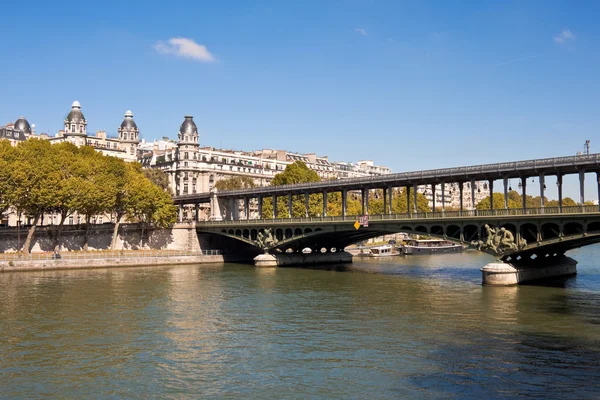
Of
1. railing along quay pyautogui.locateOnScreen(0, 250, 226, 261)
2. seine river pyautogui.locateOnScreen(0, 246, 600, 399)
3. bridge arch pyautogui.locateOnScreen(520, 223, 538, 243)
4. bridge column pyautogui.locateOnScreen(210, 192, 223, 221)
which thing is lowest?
seine river pyautogui.locateOnScreen(0, 246, 600, 399)

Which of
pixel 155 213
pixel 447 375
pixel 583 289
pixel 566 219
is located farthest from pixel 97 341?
pixel 155 213

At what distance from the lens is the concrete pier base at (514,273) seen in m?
61.2

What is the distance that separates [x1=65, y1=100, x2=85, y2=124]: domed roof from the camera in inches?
6097

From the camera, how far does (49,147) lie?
90.7m

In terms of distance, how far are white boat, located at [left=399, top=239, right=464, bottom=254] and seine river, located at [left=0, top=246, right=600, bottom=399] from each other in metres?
67.1

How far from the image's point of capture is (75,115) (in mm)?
155375

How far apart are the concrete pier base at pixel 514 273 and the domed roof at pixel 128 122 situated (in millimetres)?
125854

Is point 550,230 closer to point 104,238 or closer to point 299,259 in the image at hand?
point 299,259

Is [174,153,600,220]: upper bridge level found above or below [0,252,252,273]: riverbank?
above

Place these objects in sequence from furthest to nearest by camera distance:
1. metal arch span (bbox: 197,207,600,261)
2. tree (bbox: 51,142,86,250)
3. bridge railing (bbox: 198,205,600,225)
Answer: tree (bbox: 51,142,86,250) → metal arch span (bbox: 197,207,600,261) → bridge railing (bbox: 198,205,600,225)

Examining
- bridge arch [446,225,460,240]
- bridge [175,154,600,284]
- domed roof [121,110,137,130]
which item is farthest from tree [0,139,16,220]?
domed roof [121,110,137,130]

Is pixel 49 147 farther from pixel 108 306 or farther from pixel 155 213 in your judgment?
pixel 108 306

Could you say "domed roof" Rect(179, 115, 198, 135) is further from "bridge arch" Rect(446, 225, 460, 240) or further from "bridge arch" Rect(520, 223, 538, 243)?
"bridge arch" Rect(520, 223, 538, 243)

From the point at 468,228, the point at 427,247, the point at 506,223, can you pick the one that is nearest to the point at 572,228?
the point at 506,223
